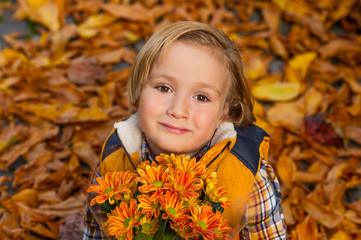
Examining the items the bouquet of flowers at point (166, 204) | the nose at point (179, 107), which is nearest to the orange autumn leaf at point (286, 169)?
the nose at point (179, 107)

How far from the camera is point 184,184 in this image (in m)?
0.89

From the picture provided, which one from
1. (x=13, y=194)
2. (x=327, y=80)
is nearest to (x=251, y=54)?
(x=327, y=80)

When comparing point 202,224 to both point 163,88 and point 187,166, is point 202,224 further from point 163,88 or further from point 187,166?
point 163,88

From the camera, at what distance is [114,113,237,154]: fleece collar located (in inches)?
59.0

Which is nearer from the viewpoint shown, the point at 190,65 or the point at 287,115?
the point at 190,65

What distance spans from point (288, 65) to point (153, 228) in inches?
82.8

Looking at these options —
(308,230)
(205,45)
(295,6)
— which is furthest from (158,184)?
(295,6)

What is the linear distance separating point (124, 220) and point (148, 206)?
6 cm

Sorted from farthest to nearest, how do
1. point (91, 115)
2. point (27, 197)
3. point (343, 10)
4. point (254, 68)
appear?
point (343, 10)
point (254, 68)
point (91, 115)
point (27, 197)

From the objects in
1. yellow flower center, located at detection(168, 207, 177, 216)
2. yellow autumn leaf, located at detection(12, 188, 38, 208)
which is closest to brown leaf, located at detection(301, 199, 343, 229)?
yellow flower center, located at detection(168, 207, 177, 216)

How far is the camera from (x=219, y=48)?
142cm

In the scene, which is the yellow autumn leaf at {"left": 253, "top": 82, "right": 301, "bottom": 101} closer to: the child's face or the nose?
the child's face

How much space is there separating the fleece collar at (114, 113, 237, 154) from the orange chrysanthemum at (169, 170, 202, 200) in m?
0.59

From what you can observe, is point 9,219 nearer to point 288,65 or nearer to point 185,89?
point 185,89
